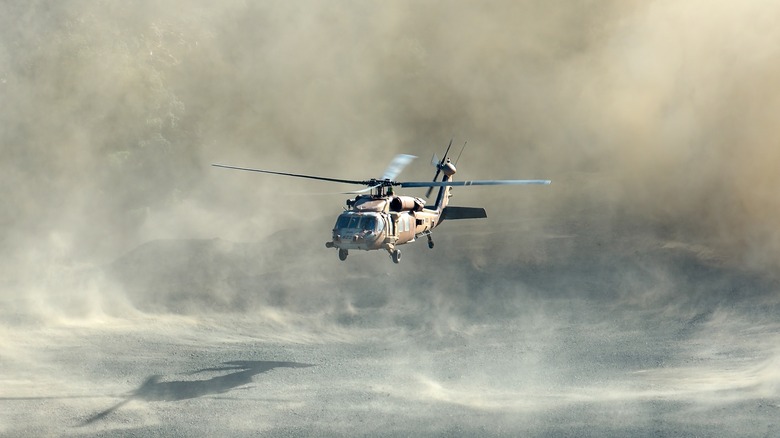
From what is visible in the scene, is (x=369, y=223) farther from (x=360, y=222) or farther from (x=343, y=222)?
(x=343, y=222)

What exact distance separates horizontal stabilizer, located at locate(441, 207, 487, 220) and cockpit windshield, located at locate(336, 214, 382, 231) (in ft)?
12.5

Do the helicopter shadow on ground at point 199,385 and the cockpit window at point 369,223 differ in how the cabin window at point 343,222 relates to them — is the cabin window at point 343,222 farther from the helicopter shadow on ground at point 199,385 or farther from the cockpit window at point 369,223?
A: the helicopter shadow on ground at point 199,385

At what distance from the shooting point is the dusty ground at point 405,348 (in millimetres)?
30656

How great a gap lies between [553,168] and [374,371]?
3686 centimetres

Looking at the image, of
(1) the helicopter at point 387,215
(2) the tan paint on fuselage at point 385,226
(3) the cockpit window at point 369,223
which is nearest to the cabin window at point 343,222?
(1) the helicopter at point 387,215

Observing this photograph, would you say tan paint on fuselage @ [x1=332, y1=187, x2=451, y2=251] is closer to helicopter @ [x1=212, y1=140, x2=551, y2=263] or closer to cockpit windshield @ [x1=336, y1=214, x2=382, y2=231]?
helicopter @ [x1=212, y1=140, x2=551, y2=263]

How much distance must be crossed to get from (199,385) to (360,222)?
32.7ft

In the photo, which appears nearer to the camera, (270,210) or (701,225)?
(701,225)

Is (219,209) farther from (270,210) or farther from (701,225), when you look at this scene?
(701,225)

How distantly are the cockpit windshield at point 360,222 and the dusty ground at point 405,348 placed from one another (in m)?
6.68

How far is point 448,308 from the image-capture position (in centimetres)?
4353

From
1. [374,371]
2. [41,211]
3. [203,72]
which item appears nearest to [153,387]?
[374,371]

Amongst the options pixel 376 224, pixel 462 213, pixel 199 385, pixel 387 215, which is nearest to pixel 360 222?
pixel 376 224

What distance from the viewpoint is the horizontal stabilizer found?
104 ft
